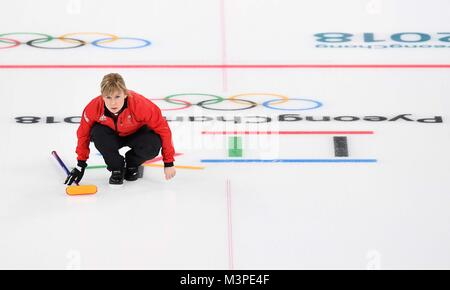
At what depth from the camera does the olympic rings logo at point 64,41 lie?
215 inches

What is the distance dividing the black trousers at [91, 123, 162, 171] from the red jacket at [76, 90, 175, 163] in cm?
2

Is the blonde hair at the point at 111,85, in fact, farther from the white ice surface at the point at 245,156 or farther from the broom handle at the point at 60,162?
the broom handle at the point at 60,162

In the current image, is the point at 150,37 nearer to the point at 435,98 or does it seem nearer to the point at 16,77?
the point at 16,77

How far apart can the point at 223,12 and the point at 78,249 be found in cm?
355

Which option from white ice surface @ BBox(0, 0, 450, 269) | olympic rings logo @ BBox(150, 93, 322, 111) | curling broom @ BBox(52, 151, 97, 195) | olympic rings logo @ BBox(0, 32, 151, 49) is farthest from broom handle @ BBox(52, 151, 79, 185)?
olympic rings logo @ BBox(0, 32, 151, 49)

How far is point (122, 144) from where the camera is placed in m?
3.65

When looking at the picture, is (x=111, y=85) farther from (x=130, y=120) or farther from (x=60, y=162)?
(x=60, y=162)

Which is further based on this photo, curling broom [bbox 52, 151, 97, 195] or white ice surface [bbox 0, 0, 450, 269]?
curling broom [bbox 52, 151, 97, 195]

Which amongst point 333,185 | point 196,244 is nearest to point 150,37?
point 333,185

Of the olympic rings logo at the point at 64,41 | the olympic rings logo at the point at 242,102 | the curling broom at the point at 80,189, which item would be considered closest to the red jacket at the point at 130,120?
the curling broom at the point at 80,189

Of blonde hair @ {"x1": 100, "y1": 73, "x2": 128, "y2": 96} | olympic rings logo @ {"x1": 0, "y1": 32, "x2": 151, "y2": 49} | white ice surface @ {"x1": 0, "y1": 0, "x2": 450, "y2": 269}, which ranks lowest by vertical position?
white ice surface @ {"x1": 0, "y1": 0, "x2": 450, "y2": 269}

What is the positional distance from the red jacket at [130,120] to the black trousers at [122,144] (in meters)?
0.02

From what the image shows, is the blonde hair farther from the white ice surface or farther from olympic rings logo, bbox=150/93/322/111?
olympic rings logo, bbox=150/93/322/111

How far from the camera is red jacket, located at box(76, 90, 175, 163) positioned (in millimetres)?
3459
